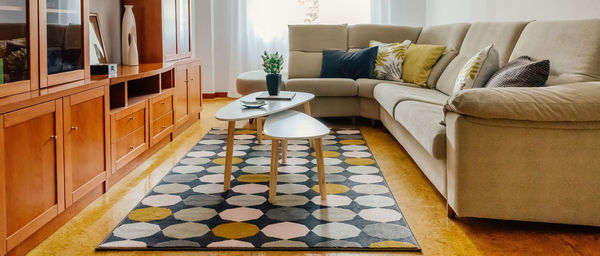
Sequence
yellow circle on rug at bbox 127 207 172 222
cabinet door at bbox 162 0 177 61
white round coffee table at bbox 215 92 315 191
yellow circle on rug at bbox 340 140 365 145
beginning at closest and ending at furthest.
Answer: yellow circle on rug at bbox 127 207 172 222 → white round coffee table at bbox 215 92 315 191 → yellow circle on rug at bbox 340 140 365 145 → cabinet door at bbox 162 0 177 61

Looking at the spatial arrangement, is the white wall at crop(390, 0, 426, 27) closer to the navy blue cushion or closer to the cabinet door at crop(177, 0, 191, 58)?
the navy blue cushion

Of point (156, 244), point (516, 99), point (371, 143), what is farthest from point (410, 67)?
point (156, 244)

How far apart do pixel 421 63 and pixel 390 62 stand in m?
0.39

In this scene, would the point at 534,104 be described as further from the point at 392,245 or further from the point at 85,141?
the point at 85,141

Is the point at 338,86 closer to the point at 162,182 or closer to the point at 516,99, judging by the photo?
the point at 162,182

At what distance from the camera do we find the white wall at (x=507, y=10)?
137 inches

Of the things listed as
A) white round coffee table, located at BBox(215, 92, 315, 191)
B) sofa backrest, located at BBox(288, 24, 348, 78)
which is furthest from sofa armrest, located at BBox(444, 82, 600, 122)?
sofa backrest, located at BBox(288, 24, 348, 78)

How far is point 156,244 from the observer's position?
2184 mm

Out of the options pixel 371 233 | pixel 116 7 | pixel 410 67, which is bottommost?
pixel 371 233

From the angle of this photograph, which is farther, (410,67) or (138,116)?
(410,67)

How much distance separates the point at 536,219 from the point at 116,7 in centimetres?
341

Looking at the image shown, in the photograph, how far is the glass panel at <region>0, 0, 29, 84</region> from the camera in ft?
6.54

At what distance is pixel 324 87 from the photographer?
490cm

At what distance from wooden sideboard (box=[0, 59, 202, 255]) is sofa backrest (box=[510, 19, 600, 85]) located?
7.14 feet
